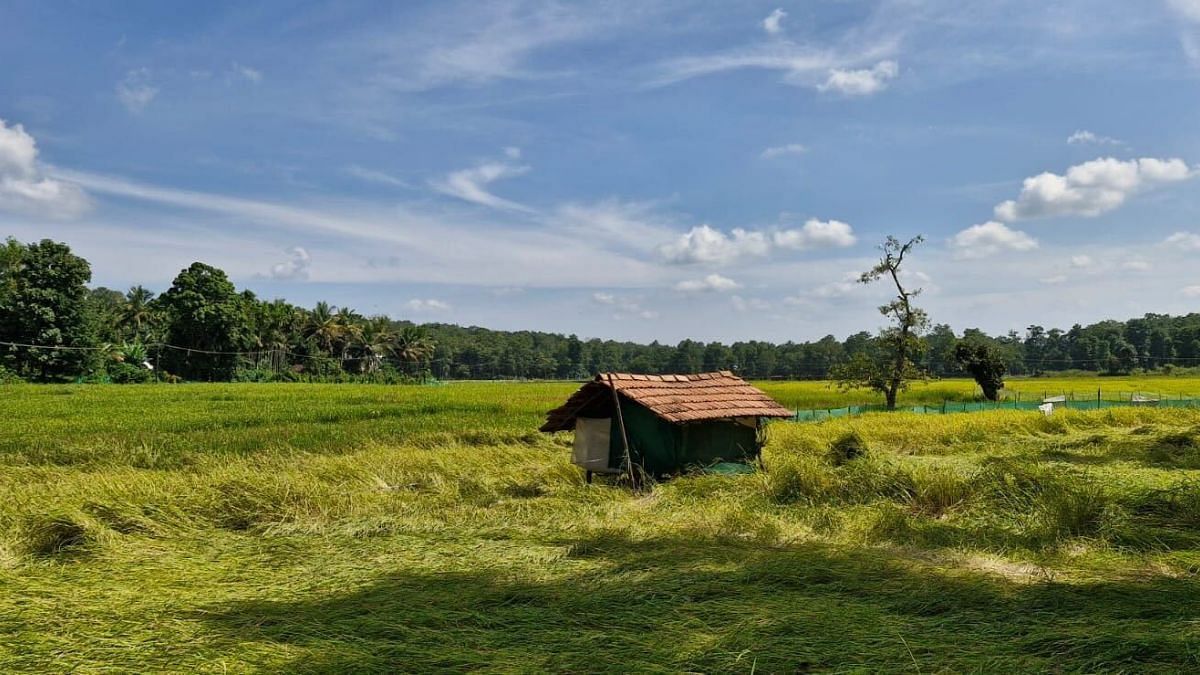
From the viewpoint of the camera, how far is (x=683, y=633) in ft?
11.3

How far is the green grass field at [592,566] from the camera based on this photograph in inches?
128

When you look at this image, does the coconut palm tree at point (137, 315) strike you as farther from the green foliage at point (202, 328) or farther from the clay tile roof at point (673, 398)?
the clay tile roof at point (673, 398)

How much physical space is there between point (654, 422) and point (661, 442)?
0.26 metres

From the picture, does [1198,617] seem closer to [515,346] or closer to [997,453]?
[997,453]

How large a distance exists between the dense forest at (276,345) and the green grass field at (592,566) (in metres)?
21.4

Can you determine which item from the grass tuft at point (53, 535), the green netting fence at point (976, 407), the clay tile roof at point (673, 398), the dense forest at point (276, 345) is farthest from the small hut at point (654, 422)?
the dense forest at point (276, 345)

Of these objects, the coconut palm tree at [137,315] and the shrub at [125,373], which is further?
the coconut palm tree at [137,315]

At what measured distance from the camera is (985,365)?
30828 millimetres

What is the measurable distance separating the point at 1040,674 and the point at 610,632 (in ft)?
6.13

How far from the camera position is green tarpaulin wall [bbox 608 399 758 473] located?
871 centimetres

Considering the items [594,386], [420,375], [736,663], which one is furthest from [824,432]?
[420,375]

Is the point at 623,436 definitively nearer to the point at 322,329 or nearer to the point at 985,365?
the point at 985,365

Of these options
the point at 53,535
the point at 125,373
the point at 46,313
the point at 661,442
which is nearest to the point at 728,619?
the point at 661,442

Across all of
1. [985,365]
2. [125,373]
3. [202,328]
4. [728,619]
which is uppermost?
[202,328]
